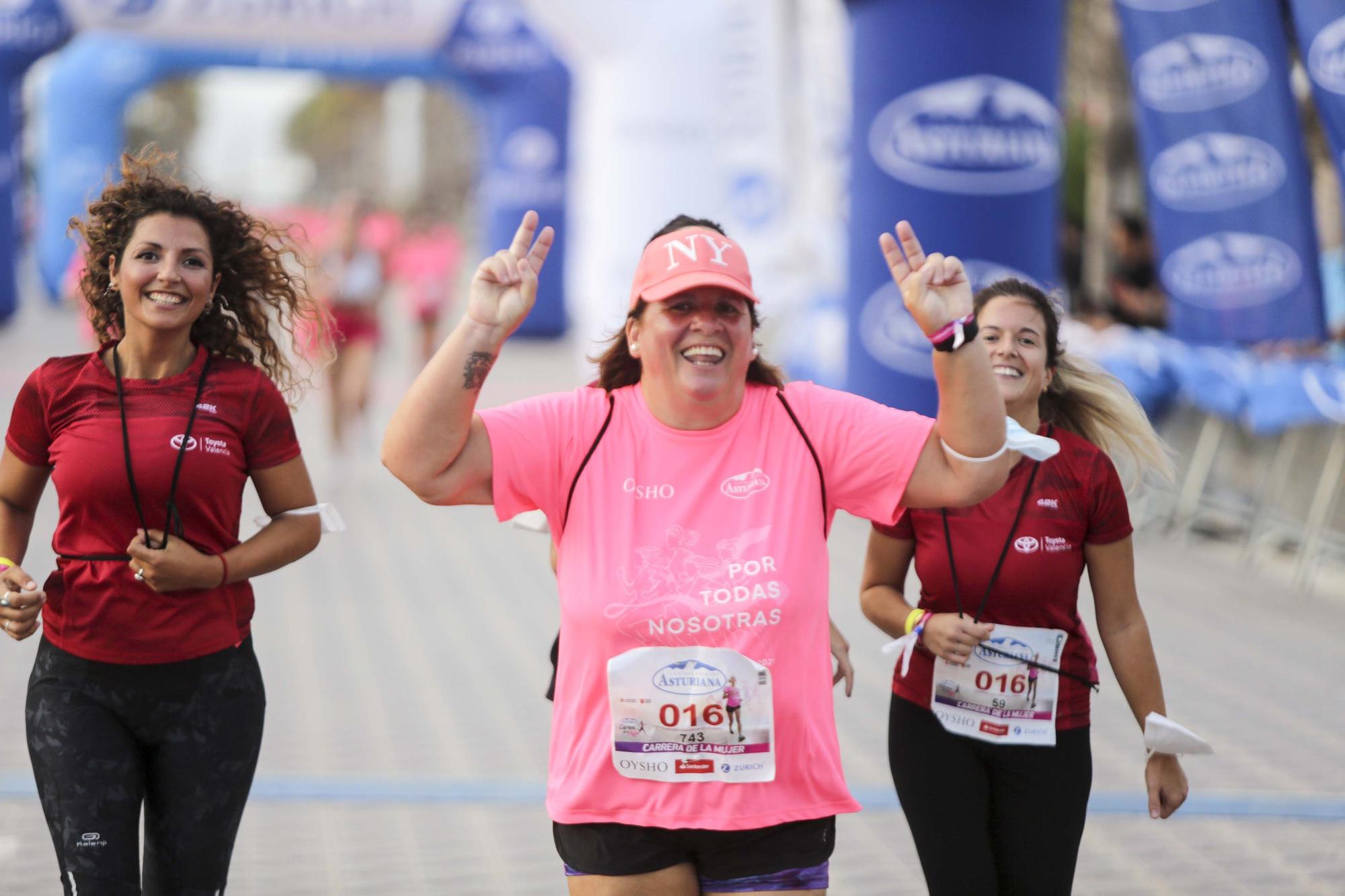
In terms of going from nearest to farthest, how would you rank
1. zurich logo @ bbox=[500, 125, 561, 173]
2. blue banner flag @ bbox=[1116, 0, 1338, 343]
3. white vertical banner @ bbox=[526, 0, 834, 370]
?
1. blue banner flag @ bbox=[1116, 0, 1338, 343]
2. white vertical banner @ bbox=[526, 0, 834, 370]
3. zurich logo @ bbox=[500, 125, 561, 173]

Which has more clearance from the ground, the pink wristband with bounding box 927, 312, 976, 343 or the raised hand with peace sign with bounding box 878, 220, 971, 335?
the raised hand with peace sign with bounding box 878, 220, 971, 335

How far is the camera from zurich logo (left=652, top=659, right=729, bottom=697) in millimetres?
2574

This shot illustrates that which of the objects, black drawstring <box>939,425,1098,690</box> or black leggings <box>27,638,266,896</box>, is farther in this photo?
black drawstring <box>939,425,1098,690</box>

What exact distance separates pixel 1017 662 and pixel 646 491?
885 mm

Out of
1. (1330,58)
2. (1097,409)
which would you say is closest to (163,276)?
(1097,409)

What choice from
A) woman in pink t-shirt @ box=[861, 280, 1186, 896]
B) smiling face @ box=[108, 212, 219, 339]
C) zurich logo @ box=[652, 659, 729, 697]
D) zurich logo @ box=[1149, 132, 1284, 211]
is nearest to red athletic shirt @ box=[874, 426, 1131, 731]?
woman in pink t-shirt @ box=[861, 280, 1186, 896]

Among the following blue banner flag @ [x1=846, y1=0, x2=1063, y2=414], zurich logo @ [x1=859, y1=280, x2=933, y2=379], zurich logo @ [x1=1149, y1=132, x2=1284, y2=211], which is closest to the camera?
zurich logo @ [x1=1149, y1=132, x2=1284, y2=211]

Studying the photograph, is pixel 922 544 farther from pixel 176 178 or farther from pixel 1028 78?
pixel 1028 78

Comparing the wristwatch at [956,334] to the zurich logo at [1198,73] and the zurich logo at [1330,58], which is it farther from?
the zurich logo at [1198,73]

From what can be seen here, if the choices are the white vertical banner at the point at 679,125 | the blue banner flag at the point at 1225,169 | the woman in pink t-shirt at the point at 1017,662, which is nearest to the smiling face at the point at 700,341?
the woman in pink t-shirt at the point at 1017,662

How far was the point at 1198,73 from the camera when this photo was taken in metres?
8.48

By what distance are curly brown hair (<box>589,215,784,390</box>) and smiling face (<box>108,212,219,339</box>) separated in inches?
30.8

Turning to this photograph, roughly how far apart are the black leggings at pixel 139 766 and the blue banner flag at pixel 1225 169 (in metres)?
6.66

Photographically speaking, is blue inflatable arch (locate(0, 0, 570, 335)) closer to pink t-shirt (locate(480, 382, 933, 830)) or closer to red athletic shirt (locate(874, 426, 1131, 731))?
red athletic shirt (locate(874, 426, 1131, 731))
